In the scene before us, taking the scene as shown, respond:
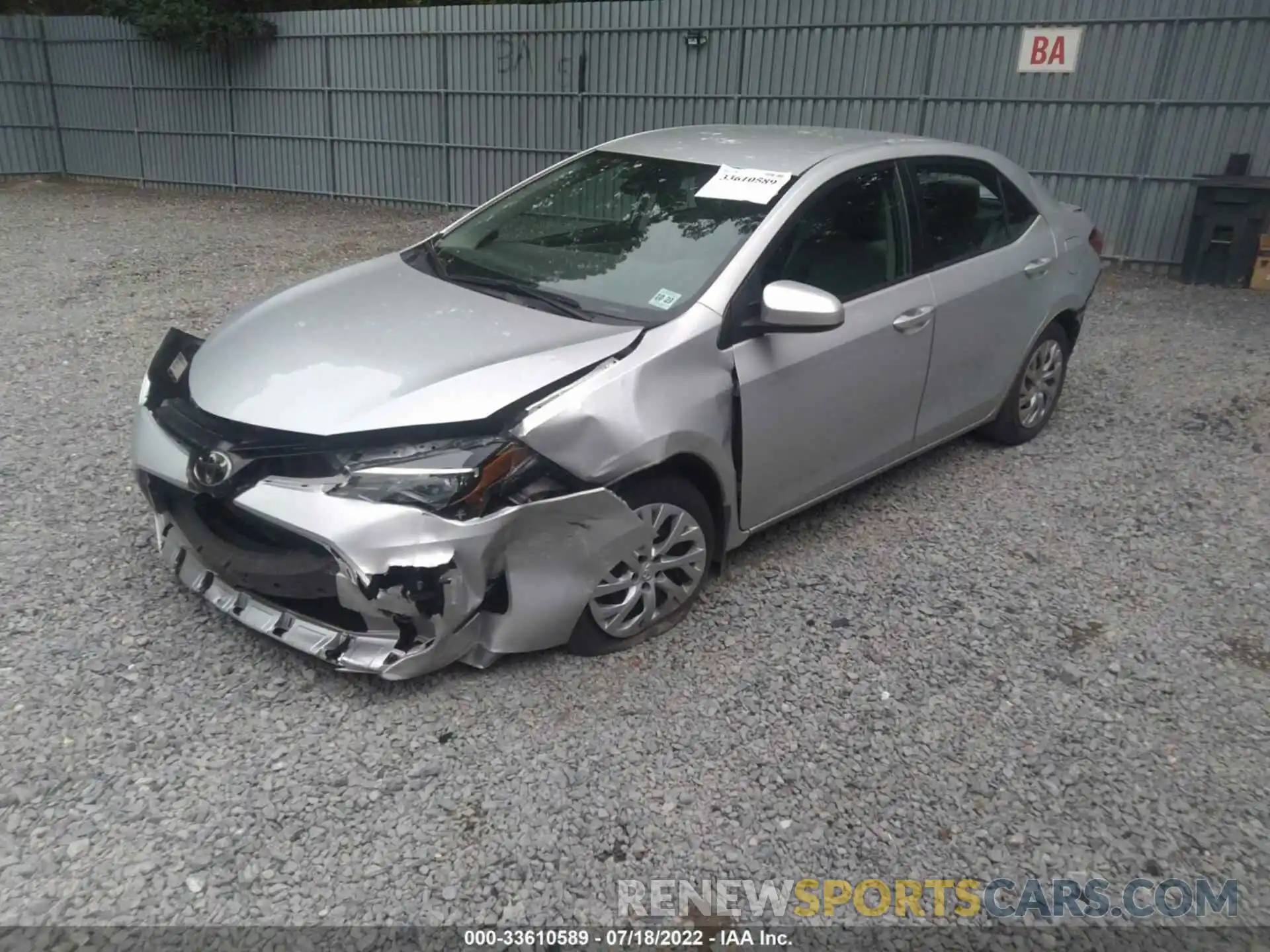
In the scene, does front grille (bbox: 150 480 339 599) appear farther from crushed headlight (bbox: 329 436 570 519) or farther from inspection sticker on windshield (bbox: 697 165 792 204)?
inspection sticker on windshield (bbox: 697 165 792 204)

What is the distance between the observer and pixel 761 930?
8.25 ft

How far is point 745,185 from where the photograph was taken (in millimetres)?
3988

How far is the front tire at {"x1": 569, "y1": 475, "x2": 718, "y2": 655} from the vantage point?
338cm

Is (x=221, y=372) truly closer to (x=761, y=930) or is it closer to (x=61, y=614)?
(x=61, y=614)

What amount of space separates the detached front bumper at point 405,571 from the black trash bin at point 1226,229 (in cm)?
839

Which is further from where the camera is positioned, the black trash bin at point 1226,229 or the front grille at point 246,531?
the black trash bin at point 1226,229

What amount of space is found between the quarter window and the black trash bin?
5.27 m

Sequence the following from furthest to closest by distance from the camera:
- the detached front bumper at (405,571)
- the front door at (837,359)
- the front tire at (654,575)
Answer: the front door at (837,359) → the front tire at (654,575) → the detached front bumper at (405,571)

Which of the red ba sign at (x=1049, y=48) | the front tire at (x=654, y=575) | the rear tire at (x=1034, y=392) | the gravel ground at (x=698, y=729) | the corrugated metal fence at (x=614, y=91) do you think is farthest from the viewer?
the red ba sign at (x=1049, y=48)

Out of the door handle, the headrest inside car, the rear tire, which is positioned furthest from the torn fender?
the rear tire

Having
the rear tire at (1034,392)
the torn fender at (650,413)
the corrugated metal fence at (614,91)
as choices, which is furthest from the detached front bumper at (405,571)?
the corrugated metal fence at (614,91)

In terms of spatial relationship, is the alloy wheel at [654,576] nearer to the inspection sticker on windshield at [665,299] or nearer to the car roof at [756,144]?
the inspection sticker on windshield at [665,299]

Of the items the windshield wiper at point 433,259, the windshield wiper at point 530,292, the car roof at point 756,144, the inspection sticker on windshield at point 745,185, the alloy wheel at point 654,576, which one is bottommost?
the alloy wheel at point 654,576

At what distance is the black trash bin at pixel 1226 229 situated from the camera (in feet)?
30.0
